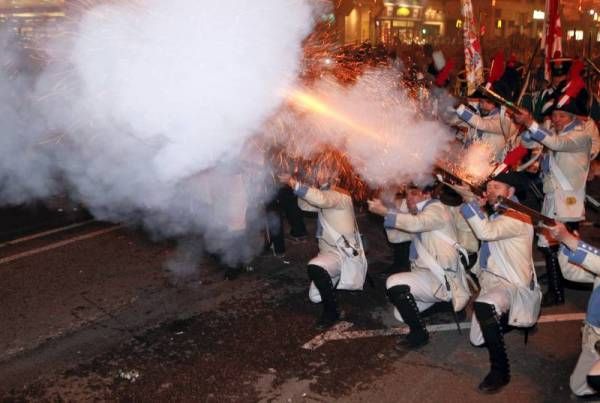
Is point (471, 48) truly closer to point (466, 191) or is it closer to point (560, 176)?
point (560, 176)

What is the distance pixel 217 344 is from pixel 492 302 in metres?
2.58

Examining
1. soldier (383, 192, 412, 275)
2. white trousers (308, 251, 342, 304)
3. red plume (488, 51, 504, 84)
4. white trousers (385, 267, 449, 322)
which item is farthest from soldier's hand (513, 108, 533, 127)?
red plume (488, 51, 504, 84)

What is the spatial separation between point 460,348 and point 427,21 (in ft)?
93.0

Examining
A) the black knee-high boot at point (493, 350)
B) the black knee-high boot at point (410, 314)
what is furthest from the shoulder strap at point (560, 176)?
the black knee-high boot at point (410, 314)

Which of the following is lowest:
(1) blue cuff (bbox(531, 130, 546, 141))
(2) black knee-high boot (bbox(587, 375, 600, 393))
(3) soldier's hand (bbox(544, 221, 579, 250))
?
(2) black knee-high boot (bbox(587, 375, 600, 393))

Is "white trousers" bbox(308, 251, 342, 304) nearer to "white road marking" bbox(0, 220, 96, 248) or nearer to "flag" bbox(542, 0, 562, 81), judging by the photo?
"white road marking" bbox(0, 220, 96, 248)

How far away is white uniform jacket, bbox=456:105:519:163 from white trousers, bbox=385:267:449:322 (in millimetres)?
3585

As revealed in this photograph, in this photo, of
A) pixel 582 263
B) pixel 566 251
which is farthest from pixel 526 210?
pixel 582 263

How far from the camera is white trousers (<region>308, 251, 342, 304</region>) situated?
19.8ft

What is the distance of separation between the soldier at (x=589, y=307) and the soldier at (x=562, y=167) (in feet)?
5.97

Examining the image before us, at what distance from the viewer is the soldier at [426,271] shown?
550 cm

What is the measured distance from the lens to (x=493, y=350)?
16.0ft

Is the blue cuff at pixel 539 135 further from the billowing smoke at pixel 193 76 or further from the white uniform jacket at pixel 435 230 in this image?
the billowing smoke at pixel 193 76

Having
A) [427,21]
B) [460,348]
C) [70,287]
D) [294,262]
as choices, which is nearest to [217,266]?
[294,262]
